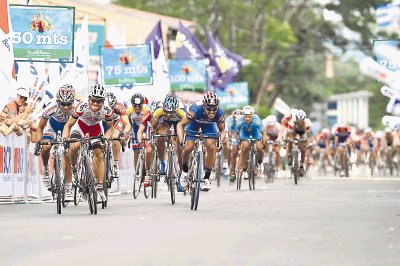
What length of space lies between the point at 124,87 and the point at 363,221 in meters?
20.0

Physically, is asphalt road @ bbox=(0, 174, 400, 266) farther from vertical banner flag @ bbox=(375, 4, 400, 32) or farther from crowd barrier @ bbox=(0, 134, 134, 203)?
vertical banner flag @ bbox=(375, 4, 400, 32)

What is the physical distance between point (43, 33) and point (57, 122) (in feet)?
19.5

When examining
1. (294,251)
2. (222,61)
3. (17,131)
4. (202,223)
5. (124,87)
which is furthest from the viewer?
(222,61)

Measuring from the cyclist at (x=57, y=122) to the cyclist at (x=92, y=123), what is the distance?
1.41ft

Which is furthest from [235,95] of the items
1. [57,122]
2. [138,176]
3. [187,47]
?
[57,122]

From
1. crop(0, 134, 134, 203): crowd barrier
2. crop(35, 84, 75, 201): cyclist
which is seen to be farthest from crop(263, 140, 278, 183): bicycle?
crop(35, 84, 75, 201): cyclist

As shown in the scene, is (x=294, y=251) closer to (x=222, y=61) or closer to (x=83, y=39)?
(x=83, y=39)

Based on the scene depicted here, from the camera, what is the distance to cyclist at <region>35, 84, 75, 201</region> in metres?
19.6

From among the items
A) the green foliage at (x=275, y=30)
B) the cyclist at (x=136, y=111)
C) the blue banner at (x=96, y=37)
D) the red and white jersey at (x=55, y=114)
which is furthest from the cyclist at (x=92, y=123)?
the green foliage at (x=275, y=30)

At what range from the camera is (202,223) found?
1616cm

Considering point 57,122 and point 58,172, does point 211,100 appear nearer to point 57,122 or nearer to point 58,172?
point 57,122

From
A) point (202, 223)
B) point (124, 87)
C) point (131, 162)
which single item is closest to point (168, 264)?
point (202, 223)

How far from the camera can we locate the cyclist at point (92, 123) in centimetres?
1888

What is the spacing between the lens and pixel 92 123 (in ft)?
63.2
